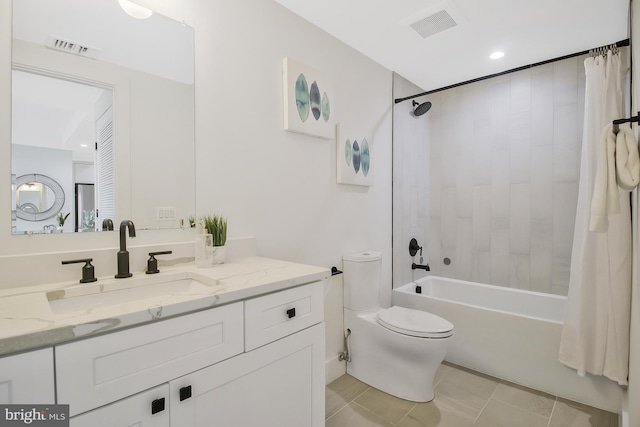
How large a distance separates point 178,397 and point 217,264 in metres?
0.66

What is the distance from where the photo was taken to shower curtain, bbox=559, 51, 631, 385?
173 cm

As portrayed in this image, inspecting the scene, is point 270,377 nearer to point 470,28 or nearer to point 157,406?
point 157,406

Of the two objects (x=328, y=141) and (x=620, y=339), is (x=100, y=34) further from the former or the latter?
(x=620, y=339)

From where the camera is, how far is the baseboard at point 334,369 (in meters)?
2.14

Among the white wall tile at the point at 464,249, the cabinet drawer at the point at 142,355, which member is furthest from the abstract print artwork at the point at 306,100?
the white wall tile at the point at 464,249

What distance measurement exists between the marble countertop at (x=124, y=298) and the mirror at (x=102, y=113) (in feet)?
0.93

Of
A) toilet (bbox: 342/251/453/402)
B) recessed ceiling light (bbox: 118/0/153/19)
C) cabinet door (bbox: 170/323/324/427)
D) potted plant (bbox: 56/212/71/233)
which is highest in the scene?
recessed ceiling light (bbox: 118/0/153/19)

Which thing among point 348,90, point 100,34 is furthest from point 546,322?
point 100,34

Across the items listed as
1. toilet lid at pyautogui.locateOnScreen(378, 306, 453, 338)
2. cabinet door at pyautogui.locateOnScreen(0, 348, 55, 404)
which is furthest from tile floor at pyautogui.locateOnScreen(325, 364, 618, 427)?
cabinet door at pyautogui.locateOnScreen(0, 348, 55, 404)

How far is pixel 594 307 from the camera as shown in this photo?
1839 millimetres

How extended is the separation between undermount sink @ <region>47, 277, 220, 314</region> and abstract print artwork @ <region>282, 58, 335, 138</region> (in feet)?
3.67

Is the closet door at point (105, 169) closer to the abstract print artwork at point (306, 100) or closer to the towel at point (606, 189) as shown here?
the abstract print artwork at point (306, 100)

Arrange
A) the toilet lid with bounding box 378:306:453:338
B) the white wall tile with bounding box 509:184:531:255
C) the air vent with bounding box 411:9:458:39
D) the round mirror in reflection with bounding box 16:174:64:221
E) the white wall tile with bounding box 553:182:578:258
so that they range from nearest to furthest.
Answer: the round mirror in reflection with bounding box 16:174:64:221 < the toilet lid with bounding box 378:306:453:338 < the air vent with bounding box 411:9:458:39 < the white wall tile with bounding box 553:182:578:258 < the white wall tile with bounding box 509:184:531:255
